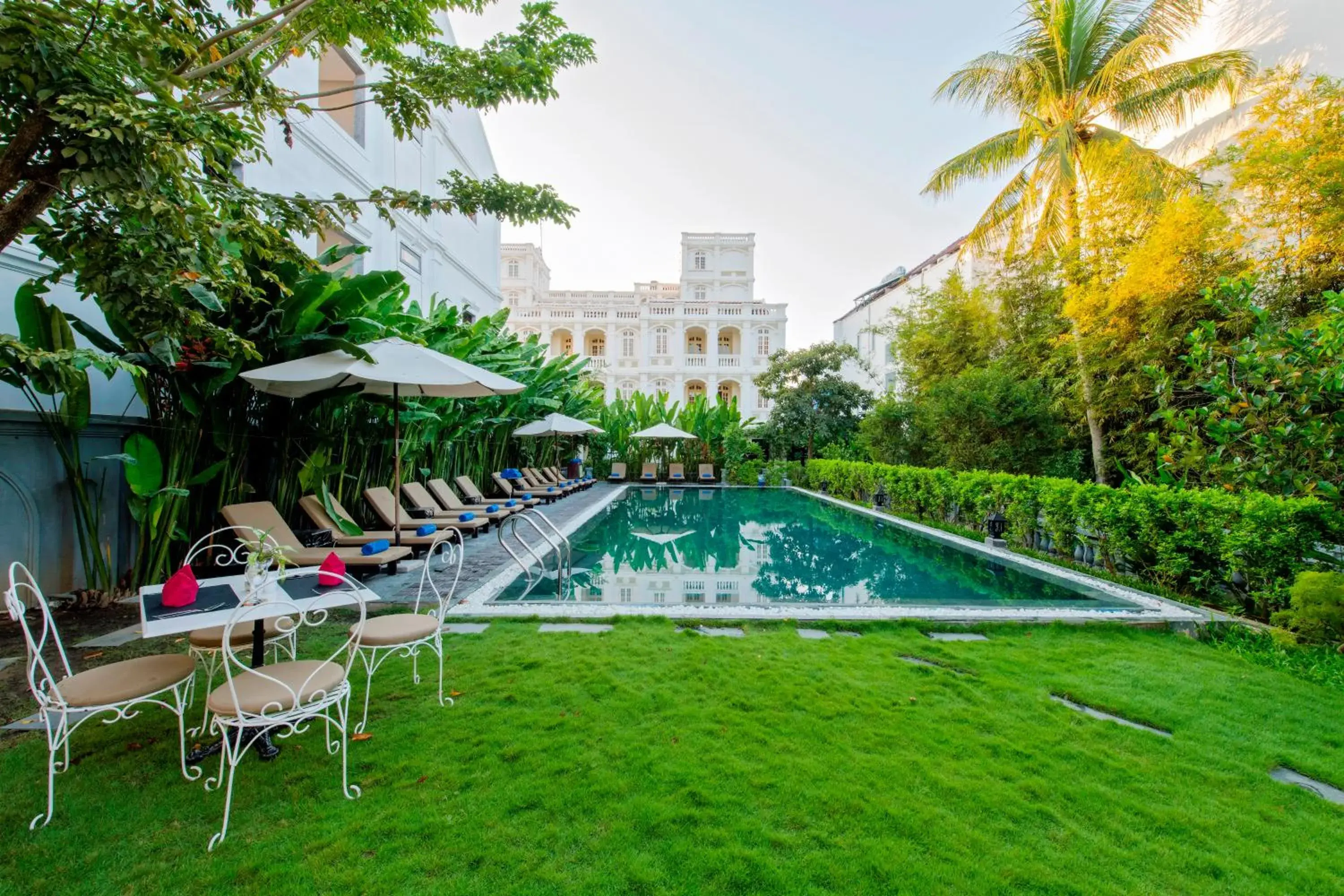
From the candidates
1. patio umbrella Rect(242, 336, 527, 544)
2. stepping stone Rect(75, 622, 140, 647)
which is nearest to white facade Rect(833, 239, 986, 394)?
patio umbrella Rect(242, 336, 527, 544)

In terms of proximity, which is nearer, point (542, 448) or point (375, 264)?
point (375, 264)

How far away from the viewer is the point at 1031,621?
471 centimetres

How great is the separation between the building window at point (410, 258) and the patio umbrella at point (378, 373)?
22.2 feet

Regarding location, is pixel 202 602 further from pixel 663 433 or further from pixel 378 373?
pixel 663 433

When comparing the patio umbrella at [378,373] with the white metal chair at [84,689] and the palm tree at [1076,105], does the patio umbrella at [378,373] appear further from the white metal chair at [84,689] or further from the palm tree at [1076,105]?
the palm tree at [1076,105]

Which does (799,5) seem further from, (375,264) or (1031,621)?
(1031,621)

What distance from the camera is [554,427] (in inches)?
540

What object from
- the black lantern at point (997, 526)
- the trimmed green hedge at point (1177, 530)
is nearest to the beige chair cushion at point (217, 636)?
the trimmed green hedge at point (1177, 530)

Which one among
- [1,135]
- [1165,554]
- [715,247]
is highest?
[715,247]

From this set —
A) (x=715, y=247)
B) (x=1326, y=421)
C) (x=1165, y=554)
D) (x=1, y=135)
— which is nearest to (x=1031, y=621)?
(x=1165, y=554)

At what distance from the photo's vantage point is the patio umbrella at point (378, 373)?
4789 mm

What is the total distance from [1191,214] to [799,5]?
835cm

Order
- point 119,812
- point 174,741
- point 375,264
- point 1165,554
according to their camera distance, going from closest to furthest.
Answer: point 119,812, point 174,741, point 1165,554, point 375,264

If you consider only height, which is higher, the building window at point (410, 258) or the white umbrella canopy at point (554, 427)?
the building window at point (410, 258)
